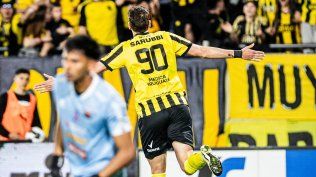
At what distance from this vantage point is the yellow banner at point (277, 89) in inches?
497

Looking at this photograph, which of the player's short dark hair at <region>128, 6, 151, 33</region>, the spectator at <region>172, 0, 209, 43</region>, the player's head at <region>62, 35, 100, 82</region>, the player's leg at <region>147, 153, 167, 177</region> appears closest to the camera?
the player's head at <region>62, 35, 100, 82</region>

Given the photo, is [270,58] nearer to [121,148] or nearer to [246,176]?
[246,176]

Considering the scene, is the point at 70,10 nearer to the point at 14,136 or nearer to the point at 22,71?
the point at 22,71

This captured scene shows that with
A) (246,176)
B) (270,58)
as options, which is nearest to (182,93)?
(246,176)

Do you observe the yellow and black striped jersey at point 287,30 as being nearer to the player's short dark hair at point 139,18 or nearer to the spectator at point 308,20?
the spectator at point 308,20

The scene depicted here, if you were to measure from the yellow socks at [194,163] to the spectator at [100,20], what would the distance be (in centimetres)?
421

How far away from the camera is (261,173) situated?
38.2ft

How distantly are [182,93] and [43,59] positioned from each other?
395 cm

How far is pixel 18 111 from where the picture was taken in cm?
1239

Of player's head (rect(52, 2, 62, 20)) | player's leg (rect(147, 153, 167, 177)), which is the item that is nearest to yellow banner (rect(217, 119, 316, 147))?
player's head (rect(52, 2, 62, 20))

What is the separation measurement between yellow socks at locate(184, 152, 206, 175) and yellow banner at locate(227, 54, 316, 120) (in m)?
3.79

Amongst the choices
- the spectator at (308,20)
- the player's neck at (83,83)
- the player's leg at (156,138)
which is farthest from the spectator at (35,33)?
the player's neck at (83,83)

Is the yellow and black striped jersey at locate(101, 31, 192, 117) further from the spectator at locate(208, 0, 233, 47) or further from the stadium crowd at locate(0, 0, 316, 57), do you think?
the spectator at locate(208, 0, 233, 47)

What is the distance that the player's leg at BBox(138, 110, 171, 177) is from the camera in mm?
9109
